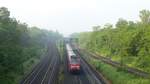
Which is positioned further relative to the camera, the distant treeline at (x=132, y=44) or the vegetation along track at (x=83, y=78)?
the distant treeline at (x=132, y=44)

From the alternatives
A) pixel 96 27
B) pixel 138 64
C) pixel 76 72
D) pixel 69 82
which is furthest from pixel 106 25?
pixel 69 82

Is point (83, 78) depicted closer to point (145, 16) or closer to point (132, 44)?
point (132, 44)

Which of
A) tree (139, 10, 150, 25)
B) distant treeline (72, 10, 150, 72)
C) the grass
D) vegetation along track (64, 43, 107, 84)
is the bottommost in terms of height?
vegetation along track (64, 43, 107, 84)

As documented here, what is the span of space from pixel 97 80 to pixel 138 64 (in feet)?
54.0

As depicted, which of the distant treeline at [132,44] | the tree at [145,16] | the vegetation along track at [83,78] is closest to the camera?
the vegetation along track at [83,78]

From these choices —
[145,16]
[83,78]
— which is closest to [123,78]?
[83,78]

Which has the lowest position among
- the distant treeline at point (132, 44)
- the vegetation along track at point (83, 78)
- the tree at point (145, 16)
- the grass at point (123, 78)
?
the vegetation along track at point (83, 78)

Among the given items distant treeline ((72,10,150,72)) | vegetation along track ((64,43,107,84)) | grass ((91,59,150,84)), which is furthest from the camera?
distant treeline ((72,10,150,72))

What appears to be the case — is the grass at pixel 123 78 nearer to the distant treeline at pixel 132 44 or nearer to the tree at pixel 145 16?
the distant treeline at pixel 132 44

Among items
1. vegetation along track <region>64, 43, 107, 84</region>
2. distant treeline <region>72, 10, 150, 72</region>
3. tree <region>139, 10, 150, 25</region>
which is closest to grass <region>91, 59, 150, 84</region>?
vegetation along track <region>64, 43, 107, 84</region>

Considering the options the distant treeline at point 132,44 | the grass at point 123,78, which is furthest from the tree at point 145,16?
the grass at point 123,78

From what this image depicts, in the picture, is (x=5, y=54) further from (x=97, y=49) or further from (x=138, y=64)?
(x=97, y=49)

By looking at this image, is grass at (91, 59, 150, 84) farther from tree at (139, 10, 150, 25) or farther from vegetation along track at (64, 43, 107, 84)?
tree at (139, 10, 150, 25)

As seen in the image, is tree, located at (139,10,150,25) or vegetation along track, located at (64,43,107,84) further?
tree, located at (139,10,150,25)
